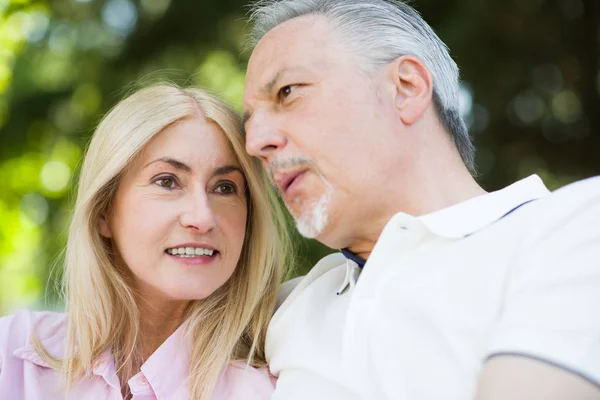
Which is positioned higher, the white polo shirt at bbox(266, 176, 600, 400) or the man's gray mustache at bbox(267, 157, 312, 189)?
the man's gray mustache at bbox(267, 157, 312, 189)

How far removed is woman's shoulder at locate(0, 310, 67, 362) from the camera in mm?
2217

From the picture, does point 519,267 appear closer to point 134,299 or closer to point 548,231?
point 548,231

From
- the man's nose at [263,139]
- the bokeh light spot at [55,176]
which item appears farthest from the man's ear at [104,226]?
the bokeh light spot at [55,176]

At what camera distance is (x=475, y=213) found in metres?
1.88

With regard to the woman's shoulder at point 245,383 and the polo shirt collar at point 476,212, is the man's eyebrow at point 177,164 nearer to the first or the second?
the woman's shoulder at point 245,383

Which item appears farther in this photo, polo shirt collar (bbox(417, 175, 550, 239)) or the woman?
the woman

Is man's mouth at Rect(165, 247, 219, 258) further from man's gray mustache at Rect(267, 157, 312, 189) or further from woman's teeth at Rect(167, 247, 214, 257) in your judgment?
man's gray mustache at Rect(267, 157, 312, 189)

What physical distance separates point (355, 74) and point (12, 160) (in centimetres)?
335

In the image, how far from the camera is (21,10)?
191 inches

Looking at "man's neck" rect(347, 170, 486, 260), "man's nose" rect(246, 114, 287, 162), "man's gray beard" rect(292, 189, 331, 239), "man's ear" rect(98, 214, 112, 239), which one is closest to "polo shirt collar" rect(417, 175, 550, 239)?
"man's neck" rect(347, 170, 486, 260)

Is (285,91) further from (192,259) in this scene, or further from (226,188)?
(192,259)

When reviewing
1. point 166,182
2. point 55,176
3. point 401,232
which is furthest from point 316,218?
point 55,176

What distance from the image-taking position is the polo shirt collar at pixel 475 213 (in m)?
1.84

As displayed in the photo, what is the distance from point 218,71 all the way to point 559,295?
3663 mm
